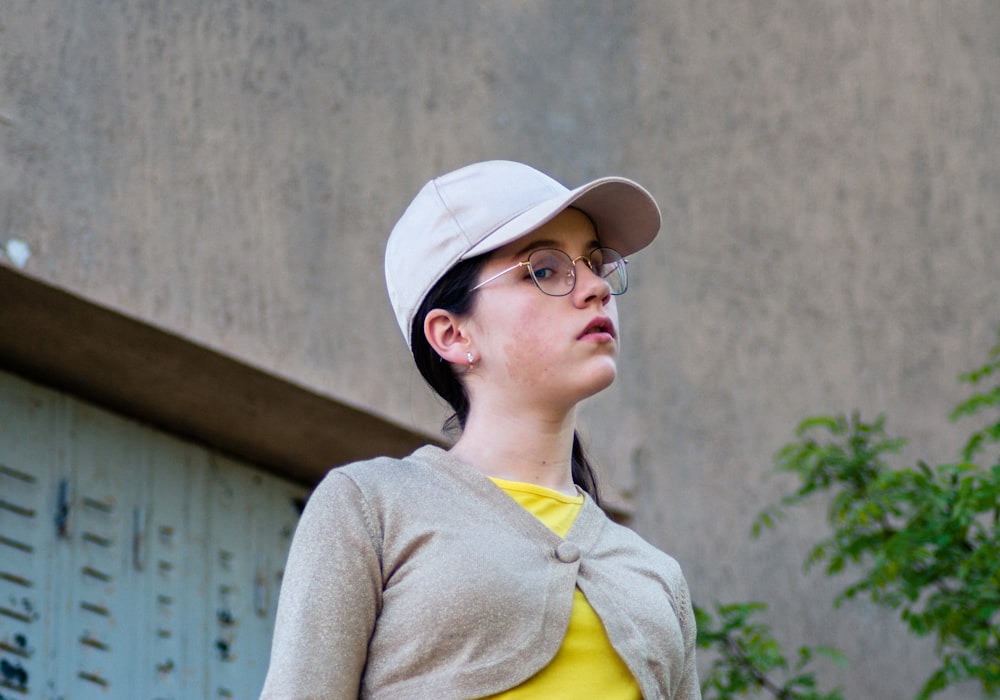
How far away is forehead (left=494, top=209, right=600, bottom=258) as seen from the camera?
2.21 m

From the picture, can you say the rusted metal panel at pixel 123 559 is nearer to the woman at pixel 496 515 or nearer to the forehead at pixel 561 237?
the woman at pixel 496 515

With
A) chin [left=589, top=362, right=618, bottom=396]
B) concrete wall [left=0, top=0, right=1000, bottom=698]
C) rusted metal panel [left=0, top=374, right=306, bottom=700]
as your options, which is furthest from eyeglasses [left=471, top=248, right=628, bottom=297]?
rusted metal panel [left=0, top=374, right=306, bottom=700]

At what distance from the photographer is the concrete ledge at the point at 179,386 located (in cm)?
359

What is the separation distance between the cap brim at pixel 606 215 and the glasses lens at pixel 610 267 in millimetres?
32

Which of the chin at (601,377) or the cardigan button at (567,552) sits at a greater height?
the chin at (601,377)

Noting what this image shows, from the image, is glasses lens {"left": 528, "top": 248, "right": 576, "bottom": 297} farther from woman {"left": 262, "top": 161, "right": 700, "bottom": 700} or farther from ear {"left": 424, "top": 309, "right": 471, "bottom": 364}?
ear {"left": 424, "top": 309, "right": 471, "bottom": 364}

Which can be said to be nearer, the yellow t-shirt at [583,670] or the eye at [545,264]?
the yellow t-shirt at [583,670]

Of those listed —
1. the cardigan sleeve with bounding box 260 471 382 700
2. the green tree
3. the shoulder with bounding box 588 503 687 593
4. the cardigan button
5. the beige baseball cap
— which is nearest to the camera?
the cardigan sleeve with bounding box 260 471 382 700

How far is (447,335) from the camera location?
2.27 m

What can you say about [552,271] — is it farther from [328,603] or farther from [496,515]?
[328,603]

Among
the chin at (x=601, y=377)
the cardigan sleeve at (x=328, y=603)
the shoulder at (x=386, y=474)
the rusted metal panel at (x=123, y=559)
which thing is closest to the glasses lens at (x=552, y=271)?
the chin at (x=601, y=377)

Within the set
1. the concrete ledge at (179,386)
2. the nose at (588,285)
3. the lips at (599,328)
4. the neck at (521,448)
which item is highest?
the nose at (588,285)

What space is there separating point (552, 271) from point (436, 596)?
1.76 ft

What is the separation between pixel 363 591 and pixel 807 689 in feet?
8.68
